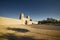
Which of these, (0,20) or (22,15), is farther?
(22,15)

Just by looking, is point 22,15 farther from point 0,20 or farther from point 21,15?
point 0,20

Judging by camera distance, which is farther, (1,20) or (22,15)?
(22,15)

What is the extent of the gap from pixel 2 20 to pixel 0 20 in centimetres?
78

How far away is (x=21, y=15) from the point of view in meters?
43.8

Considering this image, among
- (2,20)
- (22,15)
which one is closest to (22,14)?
(22,15)

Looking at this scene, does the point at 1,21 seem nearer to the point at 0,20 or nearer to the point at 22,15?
the point at 0,20

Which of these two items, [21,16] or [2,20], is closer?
[2,20]

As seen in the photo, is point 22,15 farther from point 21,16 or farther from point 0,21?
point 0,21

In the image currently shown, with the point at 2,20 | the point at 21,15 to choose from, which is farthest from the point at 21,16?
the point at 2,20

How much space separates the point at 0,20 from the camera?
22734 mm

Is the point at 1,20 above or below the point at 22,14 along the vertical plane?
below

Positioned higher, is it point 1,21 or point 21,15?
point 21,15

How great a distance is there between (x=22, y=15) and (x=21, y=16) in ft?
3.91

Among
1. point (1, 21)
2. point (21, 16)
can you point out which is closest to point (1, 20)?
point (1, 21)
